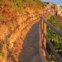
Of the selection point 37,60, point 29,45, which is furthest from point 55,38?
point 37,60

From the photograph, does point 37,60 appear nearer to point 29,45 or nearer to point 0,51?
point 0,51

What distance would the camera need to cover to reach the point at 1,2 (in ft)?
48.0

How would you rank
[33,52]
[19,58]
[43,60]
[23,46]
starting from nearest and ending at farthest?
1. [43,60]
2. [19,58]
3. [33,52]
4. [23,46]

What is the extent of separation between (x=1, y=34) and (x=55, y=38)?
4858mm

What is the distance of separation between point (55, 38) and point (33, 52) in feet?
15.2

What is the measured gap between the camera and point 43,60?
22.6 ft

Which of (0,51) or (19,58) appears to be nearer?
(0,51)

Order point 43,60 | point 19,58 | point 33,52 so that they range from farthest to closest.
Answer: point 33,52
point 19,58
point 43,60

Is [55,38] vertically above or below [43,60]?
below

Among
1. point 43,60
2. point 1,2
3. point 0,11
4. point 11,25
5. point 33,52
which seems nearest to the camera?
point 43,60

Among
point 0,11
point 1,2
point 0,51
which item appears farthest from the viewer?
point 1,2

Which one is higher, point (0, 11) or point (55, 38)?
point (0, 11)

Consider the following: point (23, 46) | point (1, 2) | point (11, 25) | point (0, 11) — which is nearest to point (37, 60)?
point (23, 46)

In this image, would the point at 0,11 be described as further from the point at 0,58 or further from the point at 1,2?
the point at 0,58
